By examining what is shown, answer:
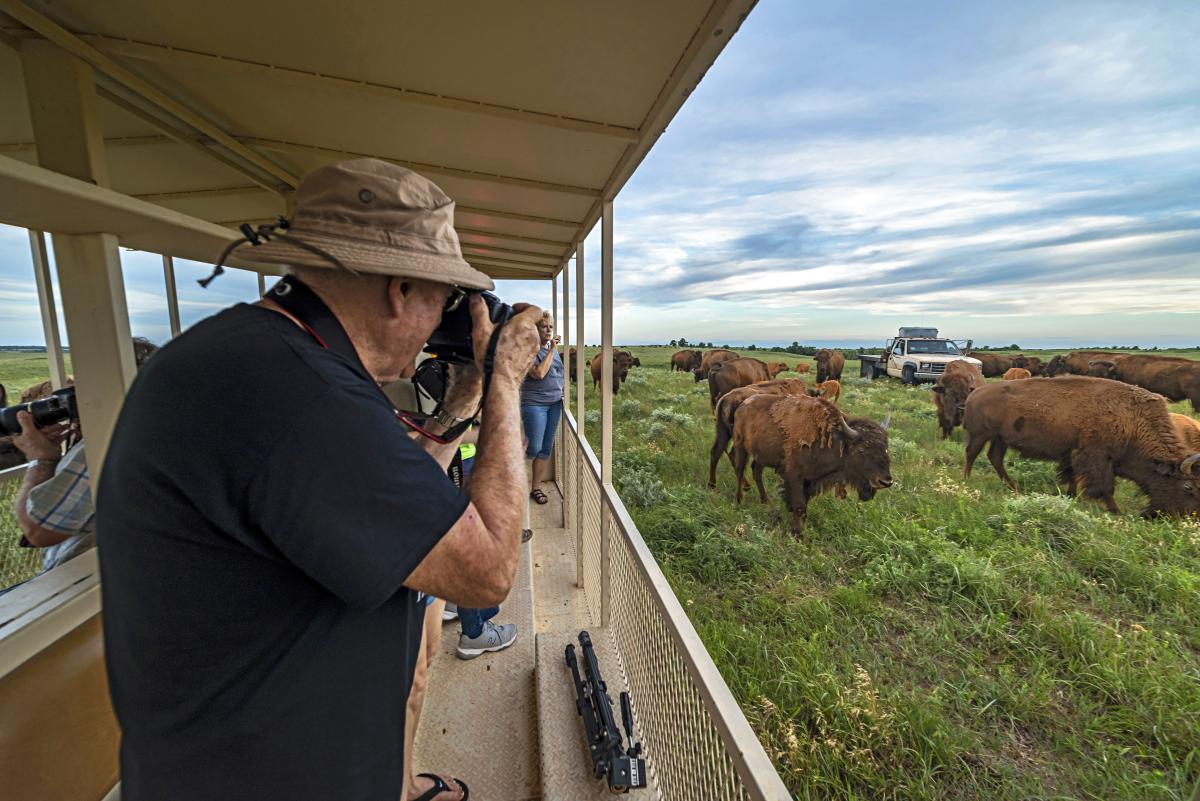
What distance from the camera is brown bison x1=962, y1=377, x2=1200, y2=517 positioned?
442 centimetres

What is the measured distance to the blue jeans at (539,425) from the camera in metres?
4.19

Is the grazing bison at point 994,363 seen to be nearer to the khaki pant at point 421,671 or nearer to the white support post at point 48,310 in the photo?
the khaki pant at point 421,671

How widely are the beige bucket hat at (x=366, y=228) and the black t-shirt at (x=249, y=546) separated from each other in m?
0.14

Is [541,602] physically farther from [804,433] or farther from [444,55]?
[804,433]

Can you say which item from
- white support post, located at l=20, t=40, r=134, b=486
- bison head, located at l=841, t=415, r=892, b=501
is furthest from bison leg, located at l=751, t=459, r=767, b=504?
white support post, located at l=20, t=40, r=134, b=486

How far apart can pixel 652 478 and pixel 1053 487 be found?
15.8 feet

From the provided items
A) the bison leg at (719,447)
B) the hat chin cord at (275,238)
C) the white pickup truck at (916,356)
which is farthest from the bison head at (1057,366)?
the hat chin cord at (275,238)

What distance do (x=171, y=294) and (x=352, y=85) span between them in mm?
1475

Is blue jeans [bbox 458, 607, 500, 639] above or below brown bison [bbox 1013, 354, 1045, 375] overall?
below

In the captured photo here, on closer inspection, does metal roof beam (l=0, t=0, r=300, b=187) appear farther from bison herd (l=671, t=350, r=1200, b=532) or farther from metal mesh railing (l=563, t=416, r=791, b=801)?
bison herd (l=671, t=350, r=1200, b=532)

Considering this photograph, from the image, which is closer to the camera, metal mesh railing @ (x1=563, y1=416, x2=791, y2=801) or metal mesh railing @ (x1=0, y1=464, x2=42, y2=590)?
metal mesh railing @ (x1=563, y1=416, x2=791, y2=801)

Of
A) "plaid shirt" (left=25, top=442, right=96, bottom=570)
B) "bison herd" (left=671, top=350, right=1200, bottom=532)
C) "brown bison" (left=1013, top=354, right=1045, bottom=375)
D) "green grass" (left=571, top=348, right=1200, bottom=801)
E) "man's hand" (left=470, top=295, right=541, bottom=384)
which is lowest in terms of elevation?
"green grass" (left=571, top=348, right=1200, bottom=801)

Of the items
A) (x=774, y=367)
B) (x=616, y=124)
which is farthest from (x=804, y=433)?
(x=774, y=367)

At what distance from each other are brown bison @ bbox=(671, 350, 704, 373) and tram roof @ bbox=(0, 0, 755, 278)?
19.1m
